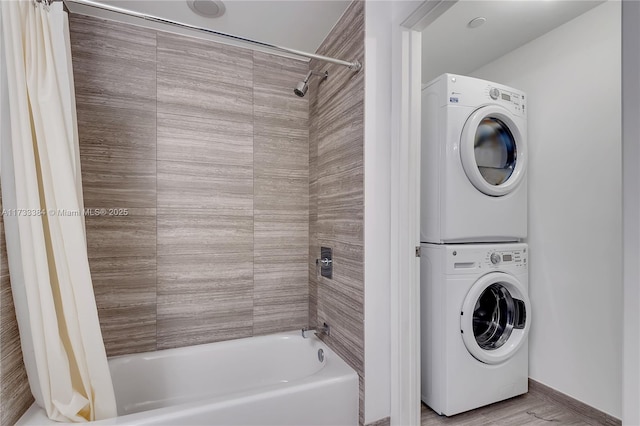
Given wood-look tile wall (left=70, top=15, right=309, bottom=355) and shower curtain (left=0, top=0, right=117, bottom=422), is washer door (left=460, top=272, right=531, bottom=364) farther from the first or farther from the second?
shower curtain (left=0, top=0, right=117, bottom=422)

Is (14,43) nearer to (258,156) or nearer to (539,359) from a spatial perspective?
(258,156)

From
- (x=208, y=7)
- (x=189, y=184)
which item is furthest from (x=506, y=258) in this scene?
(x=208, y=7)

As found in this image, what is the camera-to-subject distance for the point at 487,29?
2061 millimetres

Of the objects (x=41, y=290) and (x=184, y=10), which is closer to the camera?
(x=41, y=290)

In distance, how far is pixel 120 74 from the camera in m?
1.87

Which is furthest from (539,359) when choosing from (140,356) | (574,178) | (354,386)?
(140,356)

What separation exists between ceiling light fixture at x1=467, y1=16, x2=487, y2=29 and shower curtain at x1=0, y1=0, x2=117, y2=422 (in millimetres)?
2058

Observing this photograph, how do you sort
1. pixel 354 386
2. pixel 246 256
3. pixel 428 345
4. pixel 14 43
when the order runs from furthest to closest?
1. pixel 246 256
2. pixel 428 345
3. pixel 354 386
4. pixel 14 43

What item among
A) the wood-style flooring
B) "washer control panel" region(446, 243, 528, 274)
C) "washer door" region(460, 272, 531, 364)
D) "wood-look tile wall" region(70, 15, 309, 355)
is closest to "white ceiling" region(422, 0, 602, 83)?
"wood-look tile wall" region(70, 15, 309, 355)

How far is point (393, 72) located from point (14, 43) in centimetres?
147

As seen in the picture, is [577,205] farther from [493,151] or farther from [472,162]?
[472,162]

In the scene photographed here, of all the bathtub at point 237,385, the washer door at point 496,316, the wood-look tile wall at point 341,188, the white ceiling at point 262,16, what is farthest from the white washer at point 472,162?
the bathtub at point 237,385

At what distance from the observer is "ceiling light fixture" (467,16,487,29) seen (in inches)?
76.2

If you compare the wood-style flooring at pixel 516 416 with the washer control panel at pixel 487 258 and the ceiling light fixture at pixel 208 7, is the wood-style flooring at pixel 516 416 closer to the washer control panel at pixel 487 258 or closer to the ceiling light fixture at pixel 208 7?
the washer control panel at pixel 487 258
